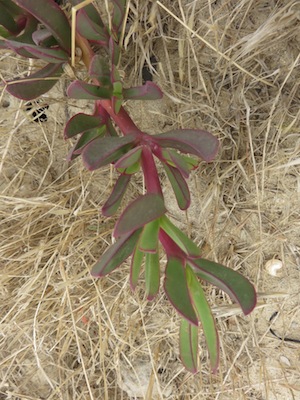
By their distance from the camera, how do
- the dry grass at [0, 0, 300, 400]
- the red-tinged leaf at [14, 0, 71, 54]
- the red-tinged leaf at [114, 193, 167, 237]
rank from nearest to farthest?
the red-tinged leaf at [114, 193, 167, 237] < the red-tinged leaf at [14, 0, 71, 54] < the dry grass at [0, 0, 300, 400]

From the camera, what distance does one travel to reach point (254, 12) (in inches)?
39.9

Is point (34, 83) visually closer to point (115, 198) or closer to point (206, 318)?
point (115, 198)

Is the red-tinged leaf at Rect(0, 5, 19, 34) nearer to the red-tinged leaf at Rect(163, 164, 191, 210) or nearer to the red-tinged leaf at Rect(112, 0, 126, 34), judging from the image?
the red-tinged leaf at Rect(112, 0, 126, 34)

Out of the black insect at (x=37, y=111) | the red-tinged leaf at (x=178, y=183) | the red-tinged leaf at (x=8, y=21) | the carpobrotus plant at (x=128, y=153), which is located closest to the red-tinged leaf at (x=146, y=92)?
the carpobrotus plant at (x=128, y=153)

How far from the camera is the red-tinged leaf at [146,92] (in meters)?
0.80

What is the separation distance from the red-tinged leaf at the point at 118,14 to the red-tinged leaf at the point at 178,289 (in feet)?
1.35

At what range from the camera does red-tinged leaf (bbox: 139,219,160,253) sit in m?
0.73

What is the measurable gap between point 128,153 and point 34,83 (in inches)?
9.4

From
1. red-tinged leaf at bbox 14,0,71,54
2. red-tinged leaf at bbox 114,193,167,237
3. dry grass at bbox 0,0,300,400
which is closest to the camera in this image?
red-tinged leaf at bbox 114,193,167,237

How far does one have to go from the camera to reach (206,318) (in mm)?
774

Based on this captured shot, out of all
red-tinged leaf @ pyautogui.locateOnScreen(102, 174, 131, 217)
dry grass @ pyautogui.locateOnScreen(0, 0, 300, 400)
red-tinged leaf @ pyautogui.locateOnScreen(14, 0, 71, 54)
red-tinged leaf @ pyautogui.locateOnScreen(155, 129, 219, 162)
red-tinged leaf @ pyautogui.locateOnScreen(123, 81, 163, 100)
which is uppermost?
red-tinged leaf @ pyautogui.locateOnScreen(14, 0, 71, 54)

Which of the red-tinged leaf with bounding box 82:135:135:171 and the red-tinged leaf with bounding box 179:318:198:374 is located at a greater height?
the red-tinged leaf with bounding box 82:135:135:171

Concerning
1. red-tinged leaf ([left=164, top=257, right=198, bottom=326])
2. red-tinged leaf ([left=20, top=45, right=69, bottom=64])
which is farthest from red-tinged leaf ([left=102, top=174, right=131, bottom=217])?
red-tinged leaf ([left=20, top=45, right=69, bottom=64])

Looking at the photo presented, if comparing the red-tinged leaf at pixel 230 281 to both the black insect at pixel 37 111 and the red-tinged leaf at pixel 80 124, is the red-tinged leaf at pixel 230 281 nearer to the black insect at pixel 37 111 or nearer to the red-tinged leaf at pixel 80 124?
the red-tinged leaf at pixel 80 124
